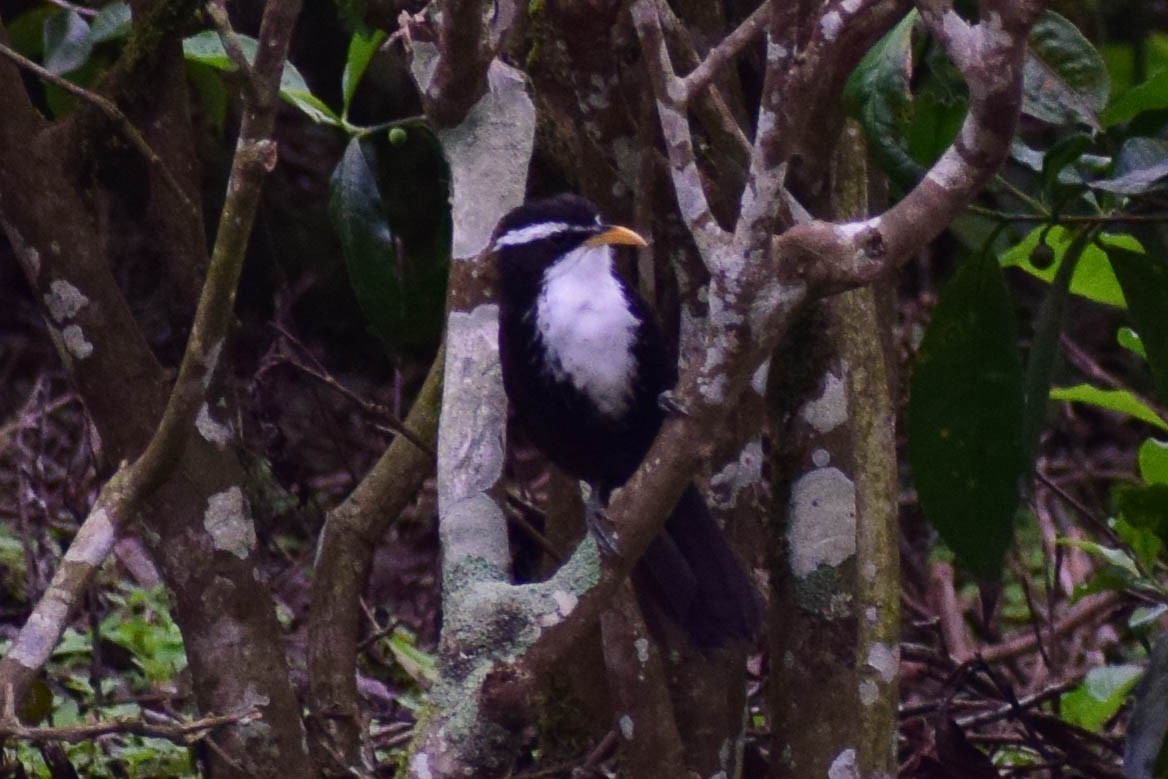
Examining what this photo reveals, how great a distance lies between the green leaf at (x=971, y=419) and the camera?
262 centimetres

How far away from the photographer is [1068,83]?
8.48 ft

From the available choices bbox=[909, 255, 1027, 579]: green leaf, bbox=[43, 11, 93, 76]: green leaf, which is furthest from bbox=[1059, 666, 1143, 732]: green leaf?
bbox=[43, 11, 93, 76]: green leaf

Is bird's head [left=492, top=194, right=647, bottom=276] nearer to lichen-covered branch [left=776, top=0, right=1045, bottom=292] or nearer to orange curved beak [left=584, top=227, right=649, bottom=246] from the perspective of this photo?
orange curved beak [left=584, top=227, right=649, bottom=246]

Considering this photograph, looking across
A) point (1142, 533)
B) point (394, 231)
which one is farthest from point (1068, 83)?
point (394, 231)

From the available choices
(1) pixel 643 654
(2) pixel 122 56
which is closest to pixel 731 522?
(1) pixel 643 654

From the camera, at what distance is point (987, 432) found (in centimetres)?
262

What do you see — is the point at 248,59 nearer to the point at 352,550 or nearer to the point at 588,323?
the point at 588,323

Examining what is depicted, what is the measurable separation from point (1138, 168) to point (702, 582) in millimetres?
1079

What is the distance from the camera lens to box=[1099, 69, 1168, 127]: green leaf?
8.62 feet

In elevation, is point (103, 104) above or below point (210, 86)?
above

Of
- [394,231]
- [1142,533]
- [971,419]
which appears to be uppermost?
[971,419]

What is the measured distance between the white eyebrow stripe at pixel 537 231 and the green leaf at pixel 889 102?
0.70 meters

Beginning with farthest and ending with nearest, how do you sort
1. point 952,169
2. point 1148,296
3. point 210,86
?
point 210,86 → point 1148,296 → point 952,169

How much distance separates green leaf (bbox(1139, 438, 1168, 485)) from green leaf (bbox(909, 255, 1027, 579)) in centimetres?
64
